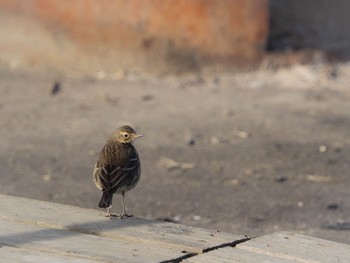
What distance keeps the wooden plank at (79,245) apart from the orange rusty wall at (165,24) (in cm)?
769

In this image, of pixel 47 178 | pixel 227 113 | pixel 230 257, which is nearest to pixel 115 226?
pixel 230 257

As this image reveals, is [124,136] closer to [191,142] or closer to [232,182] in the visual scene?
[232,182]

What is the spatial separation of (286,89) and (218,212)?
13.7 feet

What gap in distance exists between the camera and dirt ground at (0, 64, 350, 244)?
30.1 feet

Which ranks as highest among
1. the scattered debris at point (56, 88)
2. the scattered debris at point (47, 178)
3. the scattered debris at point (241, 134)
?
the scattered debris at point (56, 88)

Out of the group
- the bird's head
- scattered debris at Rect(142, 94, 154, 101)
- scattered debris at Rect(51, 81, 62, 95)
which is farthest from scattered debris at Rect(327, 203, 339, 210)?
scattered debris at Rect(51, 81, 62, 95)

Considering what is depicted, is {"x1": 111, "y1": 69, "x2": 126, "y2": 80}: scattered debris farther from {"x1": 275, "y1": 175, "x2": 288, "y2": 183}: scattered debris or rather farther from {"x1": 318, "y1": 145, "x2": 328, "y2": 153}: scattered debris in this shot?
{"x1": 275, "y1": 175, "x2": 288, "y2": 183}: scattered debris

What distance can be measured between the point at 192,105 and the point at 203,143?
134 centimetres

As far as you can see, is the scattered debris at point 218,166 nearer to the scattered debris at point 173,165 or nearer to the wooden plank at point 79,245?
the scattered debris at point 173,165

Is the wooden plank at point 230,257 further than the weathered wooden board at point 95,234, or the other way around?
the weathered wooden board at point 95,234

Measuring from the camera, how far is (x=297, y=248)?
5637 millimetres

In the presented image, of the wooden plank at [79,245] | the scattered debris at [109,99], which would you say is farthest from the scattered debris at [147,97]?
the wooden plank at [79,245]

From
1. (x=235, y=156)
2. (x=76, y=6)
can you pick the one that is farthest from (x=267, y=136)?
(x=76, y=6)

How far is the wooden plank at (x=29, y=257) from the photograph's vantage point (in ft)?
16.8
